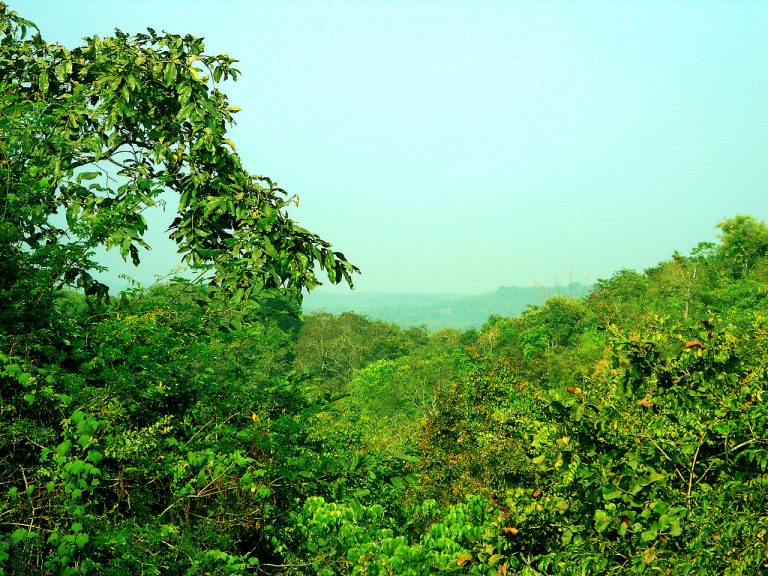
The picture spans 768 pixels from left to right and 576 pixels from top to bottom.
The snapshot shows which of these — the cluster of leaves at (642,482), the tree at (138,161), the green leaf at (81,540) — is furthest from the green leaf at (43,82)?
the cluster of leaves at (642,482)

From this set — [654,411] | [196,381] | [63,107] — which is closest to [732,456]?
[654,411]

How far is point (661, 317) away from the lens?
19.5ft

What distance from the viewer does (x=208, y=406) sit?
625 centimetres

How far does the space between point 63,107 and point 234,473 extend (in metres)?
3.19

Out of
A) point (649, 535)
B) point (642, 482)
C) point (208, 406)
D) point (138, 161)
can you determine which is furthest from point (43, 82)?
point (649, 535)

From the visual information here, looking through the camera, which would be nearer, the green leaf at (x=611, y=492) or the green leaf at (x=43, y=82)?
the green leaf at (x=611, y=492)

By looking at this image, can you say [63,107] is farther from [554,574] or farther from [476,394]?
[476,394]

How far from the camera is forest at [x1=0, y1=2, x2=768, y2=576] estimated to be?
4590 millimetres

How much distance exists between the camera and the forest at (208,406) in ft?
15.1

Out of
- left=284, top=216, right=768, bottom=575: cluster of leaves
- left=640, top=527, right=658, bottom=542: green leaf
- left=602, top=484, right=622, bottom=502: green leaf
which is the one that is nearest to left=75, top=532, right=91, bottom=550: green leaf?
left=284, top=216, right=768, bottom=575: cluster of leaves

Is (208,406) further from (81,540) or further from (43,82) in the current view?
(43,82)

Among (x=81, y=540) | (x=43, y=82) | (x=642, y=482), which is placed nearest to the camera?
(x=81, y=540)

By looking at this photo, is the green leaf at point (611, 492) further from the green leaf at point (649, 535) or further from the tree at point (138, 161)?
the tree at point (138, 161)

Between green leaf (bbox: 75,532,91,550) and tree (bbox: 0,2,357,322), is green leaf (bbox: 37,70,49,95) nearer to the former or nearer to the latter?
tree (bbox: 0,2,357,322)
